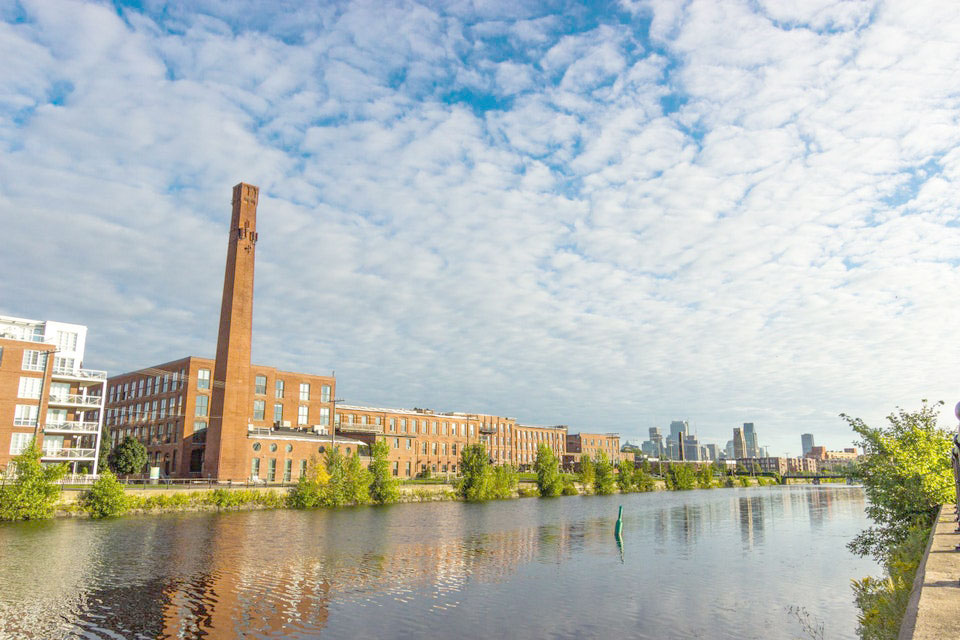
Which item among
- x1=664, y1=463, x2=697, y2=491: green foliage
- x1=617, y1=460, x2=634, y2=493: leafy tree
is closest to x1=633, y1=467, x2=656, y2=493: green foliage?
x1=617, y1=460, x2=634, y2=493: leafy tree

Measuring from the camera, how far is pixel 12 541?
35.9 metres

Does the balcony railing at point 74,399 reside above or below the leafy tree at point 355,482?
above

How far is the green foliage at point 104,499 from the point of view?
50.8 m

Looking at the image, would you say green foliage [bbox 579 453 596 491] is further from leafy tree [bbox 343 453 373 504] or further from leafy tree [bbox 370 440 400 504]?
leafy tree [bbox 343 453 373 504]

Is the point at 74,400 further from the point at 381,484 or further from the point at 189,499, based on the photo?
the point at 381,484

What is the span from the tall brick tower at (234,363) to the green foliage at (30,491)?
25.8m

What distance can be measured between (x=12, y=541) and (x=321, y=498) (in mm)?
35193

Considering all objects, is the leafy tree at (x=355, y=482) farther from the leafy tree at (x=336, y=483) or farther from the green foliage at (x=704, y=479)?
the green foliage at (x=704, y=479)

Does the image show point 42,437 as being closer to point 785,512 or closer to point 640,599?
point 640,599

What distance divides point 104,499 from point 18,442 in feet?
53.4

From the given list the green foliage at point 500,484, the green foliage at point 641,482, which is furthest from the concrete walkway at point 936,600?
the green foliage at point 641,482

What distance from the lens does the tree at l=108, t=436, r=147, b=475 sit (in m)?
75.4

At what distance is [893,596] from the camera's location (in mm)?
14188

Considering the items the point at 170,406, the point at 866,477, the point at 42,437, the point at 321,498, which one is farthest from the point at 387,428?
the point at 866,477
